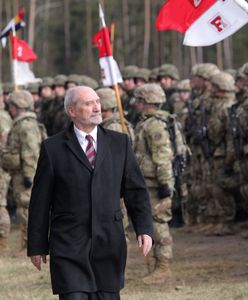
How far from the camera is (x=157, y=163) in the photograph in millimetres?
11445

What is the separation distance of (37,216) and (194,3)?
11.5 ft

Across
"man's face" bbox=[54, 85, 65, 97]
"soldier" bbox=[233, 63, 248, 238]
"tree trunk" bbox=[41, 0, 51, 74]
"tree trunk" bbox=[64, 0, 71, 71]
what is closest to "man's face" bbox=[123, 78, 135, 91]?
"man's face" bbox=[54, 85, 65, 97]

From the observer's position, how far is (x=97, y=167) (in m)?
7.41

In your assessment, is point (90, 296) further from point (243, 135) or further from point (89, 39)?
→ point (89, 39)

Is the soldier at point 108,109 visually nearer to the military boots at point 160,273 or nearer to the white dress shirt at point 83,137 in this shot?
→ the military boots at point 160,273

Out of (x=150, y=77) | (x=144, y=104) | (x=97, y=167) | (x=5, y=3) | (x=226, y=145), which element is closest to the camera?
(x=97, y=167)

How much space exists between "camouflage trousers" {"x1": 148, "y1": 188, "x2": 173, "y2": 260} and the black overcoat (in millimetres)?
3945

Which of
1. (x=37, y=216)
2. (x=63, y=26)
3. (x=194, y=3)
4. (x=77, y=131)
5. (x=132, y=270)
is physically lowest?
(x=132, y=270)

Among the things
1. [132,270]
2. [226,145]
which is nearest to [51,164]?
[132,270]

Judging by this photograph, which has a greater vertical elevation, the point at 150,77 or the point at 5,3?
the point at 5,3

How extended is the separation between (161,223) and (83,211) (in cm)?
433

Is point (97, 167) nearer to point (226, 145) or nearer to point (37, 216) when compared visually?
point (37, 216)

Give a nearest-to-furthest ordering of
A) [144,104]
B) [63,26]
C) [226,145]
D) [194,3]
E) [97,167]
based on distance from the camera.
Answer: [97,167], [194,3], [144,104], [226,145], [63,26]

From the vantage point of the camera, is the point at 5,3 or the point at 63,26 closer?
the point at 5,3
